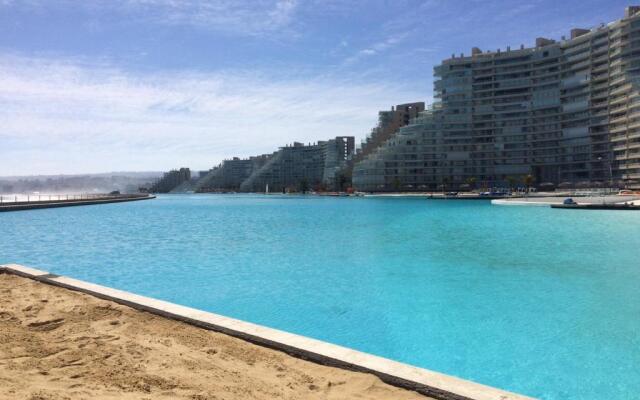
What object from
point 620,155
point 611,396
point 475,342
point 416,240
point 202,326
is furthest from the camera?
point 620,155

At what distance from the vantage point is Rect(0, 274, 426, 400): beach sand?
23.0 feet

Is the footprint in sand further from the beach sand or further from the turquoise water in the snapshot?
the turquoise water

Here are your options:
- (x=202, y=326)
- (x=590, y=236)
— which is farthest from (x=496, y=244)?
(x=202, y=326)

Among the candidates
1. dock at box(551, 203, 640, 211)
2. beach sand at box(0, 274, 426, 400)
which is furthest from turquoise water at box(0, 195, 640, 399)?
dock at box(551, 203, 640, 211)

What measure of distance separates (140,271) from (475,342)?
55.6 feet

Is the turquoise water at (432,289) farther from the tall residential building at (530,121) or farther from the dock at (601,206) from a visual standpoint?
the tall residential building at (530,121)

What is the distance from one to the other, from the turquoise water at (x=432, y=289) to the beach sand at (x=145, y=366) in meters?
4.62

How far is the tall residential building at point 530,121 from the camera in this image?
129 meters

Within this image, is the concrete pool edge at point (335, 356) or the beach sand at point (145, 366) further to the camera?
the beach sand at point (145, 366)

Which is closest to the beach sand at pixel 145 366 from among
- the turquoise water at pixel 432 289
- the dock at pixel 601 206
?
the turquoise water at pixel 432 289

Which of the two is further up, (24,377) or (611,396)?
(24,377)

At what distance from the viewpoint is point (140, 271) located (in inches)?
927

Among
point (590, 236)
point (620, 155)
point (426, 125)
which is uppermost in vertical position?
point (426, 125)

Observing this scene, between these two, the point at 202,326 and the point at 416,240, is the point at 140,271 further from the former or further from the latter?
the point at 416,240
